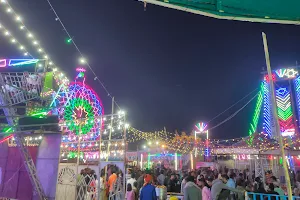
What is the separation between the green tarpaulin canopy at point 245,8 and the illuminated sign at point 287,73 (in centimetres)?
3500

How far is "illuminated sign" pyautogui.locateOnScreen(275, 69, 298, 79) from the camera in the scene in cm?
3369

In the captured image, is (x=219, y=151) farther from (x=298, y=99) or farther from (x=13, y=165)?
(x=13, y=165)

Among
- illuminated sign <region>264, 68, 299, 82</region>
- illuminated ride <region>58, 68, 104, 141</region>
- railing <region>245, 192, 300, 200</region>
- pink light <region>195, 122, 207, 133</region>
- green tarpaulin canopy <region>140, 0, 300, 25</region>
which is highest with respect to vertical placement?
illuminated sign <region>264, 68, 299, 82</region>

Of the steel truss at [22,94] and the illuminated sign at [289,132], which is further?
the illuminated sign at [289,132]

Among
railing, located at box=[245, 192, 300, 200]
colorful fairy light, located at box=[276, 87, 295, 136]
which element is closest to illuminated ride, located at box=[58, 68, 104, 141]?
railing, located at box=[245, 192, 300, 200]

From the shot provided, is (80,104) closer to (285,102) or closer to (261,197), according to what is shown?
(261,197)

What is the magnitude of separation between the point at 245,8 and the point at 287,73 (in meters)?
35.9

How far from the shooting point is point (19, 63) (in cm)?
876

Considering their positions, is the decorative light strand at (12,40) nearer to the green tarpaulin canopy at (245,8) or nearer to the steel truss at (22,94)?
the steel truss at (22,94)

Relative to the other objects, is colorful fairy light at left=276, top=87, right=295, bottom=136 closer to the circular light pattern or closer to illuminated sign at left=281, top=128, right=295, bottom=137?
illuminated sign at left=281, top=128, right=295, bottom=137

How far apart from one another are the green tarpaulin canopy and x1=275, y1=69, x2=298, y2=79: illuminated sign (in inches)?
1378

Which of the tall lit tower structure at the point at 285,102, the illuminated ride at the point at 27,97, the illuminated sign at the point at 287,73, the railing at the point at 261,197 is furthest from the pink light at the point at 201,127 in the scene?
the railing at the point at 261,197

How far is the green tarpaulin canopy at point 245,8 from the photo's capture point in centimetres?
289

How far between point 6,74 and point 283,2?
8.68 m
